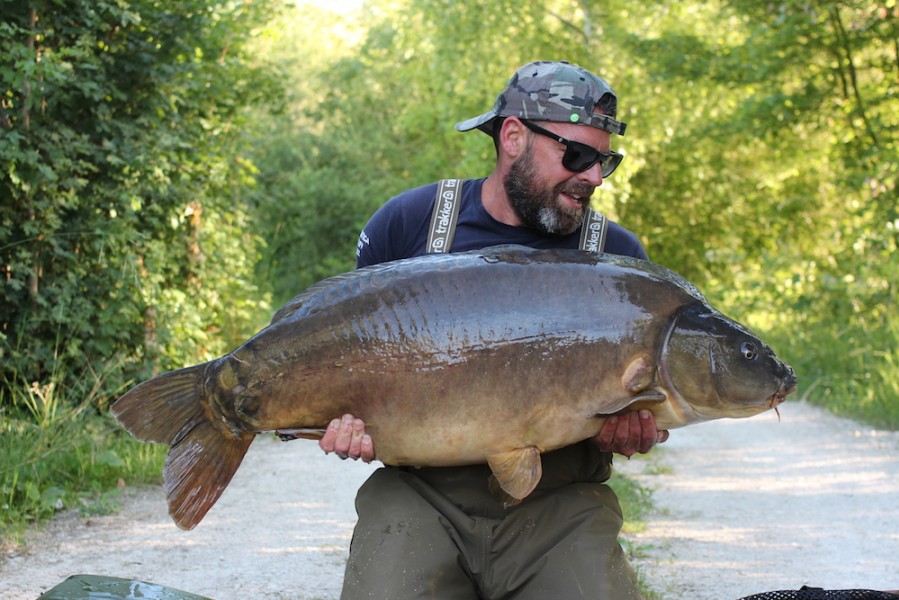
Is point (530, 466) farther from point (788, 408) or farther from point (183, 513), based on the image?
point (788, 408)

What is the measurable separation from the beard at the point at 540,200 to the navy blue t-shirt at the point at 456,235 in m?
0.07

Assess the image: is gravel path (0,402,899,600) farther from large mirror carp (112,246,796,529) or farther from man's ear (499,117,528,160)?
man's ear (499,117,528,160)

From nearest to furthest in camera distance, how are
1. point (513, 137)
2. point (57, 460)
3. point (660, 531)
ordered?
point (513, 137)
point (660, 531)
point (57, 460)

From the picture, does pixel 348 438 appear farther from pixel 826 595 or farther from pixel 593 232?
pixel 826 595

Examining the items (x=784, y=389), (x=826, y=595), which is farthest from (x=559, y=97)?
(x=826, y=595)

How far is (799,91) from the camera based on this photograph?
12.2 metres

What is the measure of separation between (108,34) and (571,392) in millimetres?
5469

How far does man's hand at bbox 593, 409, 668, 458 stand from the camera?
2.68m

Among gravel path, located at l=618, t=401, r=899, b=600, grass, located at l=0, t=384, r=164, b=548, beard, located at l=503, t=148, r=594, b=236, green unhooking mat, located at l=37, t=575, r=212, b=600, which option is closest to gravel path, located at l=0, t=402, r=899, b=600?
gravel path, located at l=618, t=401, r=899, b=600

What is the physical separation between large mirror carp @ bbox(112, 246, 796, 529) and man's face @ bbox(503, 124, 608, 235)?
1.31 ft

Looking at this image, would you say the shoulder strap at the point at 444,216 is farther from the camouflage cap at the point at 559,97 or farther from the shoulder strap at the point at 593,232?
the shoulder strap at the point at 593,232

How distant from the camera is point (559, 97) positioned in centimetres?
314

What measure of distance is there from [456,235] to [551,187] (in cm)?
35

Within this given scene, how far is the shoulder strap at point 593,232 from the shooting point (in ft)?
10.6
